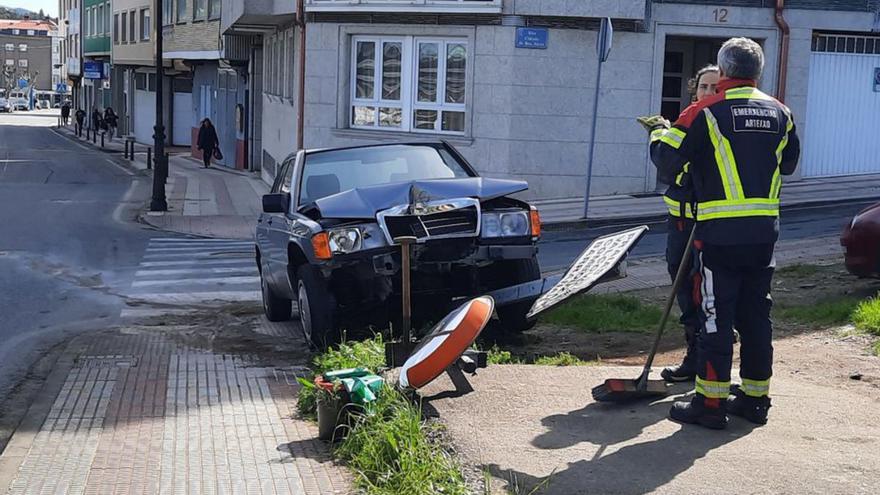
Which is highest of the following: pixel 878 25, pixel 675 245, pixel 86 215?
pixel 878 25

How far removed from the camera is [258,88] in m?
34.5

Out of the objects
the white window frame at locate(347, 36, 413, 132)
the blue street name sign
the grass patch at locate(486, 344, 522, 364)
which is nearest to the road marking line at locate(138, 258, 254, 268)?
the white window frame at locate(347, 36, 413, 132)

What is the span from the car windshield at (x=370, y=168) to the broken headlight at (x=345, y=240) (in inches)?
49.1

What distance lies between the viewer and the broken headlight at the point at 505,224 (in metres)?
8.61

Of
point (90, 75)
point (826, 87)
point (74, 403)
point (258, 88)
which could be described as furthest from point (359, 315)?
point (90, 75)

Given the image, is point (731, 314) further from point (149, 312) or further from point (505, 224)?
point (149, 312)

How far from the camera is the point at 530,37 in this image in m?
20.6

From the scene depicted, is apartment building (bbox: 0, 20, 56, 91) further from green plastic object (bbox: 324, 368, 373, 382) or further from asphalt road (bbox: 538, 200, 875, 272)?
green plastic object (bbox: 324, 368, 373, 382)

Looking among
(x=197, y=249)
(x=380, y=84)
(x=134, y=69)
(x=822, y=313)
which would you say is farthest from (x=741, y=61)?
(x=134, y=69)

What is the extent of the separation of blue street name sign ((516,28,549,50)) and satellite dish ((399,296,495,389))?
15060 millimetres

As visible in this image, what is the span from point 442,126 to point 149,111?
3791 cm

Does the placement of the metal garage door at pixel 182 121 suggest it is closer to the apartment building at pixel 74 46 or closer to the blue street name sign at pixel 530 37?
the apartment building at pixel 74 46

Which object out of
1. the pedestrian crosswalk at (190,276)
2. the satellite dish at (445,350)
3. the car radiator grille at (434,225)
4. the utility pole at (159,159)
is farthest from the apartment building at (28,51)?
the satellite dish at (445,350)

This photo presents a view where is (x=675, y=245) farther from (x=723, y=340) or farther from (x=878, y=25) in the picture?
(x=878, y=25)
